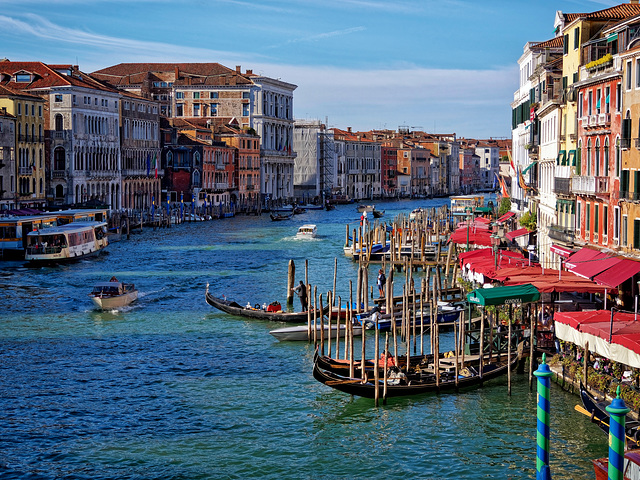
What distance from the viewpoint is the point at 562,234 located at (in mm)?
21719

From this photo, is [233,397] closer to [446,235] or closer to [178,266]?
[178,266]

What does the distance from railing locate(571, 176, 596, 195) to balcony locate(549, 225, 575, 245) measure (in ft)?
3.01

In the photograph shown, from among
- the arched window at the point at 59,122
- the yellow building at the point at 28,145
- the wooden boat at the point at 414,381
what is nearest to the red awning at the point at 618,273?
the wooden boat at the point at 414,381

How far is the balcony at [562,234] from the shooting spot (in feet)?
69.3

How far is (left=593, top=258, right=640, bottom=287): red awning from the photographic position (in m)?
16.4

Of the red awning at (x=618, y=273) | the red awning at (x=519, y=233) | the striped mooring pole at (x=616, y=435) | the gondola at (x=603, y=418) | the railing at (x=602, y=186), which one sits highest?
the railing at (x=602, y=186)

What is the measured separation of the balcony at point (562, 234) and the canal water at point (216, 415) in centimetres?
339

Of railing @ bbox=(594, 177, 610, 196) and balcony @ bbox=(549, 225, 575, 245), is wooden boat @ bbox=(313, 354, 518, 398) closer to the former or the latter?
railing @ bbox=(594, 177, 610, 196)

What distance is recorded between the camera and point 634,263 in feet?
55.6

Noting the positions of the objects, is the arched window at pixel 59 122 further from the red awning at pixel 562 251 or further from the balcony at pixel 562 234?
the red awning at pixel 562 251

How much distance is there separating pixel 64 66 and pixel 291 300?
3224 cm

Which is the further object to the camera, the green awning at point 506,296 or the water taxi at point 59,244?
the water taxi at point 59,244

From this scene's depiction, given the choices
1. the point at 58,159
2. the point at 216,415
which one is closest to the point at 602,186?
the point at 216,415

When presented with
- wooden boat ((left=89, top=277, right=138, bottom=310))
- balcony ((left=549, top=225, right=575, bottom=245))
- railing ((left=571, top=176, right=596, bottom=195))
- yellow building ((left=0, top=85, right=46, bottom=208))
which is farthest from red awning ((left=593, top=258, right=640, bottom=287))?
Result: yellow building ((left=0, top=85, right=46, bottom=208))
